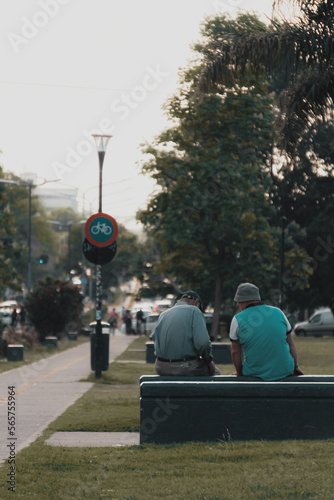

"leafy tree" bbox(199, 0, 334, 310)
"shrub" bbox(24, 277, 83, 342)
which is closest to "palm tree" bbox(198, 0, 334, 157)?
"leafy tree" bbox(199, 0, 334, 310)

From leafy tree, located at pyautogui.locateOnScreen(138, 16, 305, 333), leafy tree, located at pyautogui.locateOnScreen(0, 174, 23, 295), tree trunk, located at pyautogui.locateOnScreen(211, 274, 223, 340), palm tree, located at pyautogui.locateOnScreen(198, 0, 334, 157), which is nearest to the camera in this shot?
palm tree, located at pyautogui.locateOnScreen(198, 0, 334, 157)

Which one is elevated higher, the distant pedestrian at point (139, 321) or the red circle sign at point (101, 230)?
the red circle sign at point (101, 230)

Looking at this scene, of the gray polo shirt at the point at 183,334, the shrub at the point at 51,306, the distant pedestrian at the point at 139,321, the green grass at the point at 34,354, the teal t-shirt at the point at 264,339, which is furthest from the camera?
the distant pedestrian at the point at 139,321

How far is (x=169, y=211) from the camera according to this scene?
1256 inches

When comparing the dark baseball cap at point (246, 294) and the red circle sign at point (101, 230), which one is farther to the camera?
the red circle sign at point (101, 230)

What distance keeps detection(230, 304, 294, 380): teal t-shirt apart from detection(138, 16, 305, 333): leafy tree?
2104 centimetres

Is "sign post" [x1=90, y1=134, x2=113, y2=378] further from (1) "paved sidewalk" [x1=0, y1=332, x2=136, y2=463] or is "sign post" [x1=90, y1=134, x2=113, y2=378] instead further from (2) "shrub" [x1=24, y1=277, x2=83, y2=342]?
(2) "shrub" [x1=24, y1=277, x2=83, y2=342]

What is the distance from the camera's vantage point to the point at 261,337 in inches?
356

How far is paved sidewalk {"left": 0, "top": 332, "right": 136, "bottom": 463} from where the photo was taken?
10.6 m

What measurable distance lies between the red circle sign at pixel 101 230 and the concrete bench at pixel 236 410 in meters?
9.73

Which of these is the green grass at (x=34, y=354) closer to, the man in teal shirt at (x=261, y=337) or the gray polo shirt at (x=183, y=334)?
the gray polo shirt at (x=183, y=334)

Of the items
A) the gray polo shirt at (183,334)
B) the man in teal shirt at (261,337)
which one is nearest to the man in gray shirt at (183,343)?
the gray polo shirt at (183,334)

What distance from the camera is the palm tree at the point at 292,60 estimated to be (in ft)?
54.8

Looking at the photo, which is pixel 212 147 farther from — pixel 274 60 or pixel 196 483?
pixel 196 483
